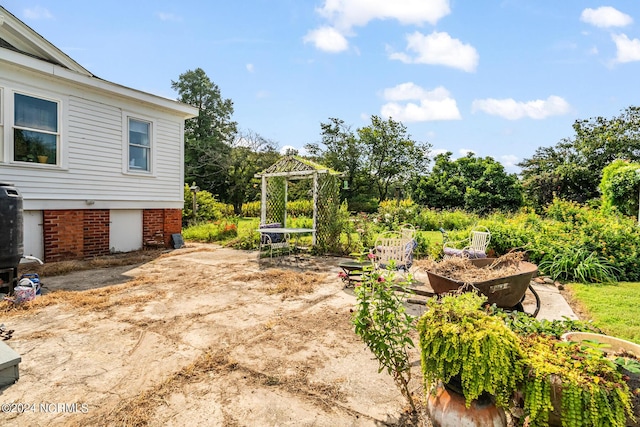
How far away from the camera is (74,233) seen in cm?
782

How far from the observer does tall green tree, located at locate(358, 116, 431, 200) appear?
2414 centimetres

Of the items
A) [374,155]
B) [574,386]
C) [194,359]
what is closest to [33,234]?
[194,359]

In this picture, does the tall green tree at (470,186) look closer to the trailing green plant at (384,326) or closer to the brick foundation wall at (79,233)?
the brick foundation wall at (79,233)

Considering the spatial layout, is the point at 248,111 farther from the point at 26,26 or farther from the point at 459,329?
the point at 459,329

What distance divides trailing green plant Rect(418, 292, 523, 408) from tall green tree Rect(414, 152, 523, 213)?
17671mm

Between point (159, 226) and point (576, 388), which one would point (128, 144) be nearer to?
point (159, 226)

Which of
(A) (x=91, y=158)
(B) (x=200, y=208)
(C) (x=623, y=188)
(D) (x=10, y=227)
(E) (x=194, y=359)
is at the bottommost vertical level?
(E) (x=194, y=359)

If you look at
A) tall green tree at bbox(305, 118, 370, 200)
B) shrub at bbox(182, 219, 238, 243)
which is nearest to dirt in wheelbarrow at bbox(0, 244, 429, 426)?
shrub at bbox(182, 219, 238, 243)

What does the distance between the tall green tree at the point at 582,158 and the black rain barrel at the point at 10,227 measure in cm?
2056

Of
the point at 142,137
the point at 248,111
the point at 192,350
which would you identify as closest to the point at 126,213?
the point at 142,137

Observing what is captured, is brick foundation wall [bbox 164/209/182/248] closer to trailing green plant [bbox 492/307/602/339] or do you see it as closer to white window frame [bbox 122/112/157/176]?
white window frame [bbox 122/112/157/176]

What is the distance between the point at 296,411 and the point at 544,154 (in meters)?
31.0

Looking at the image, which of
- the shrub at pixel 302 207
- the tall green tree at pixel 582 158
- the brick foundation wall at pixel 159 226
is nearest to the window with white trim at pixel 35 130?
the brick foundation wall at pixel 159 226

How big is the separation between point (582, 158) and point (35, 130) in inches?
1163
